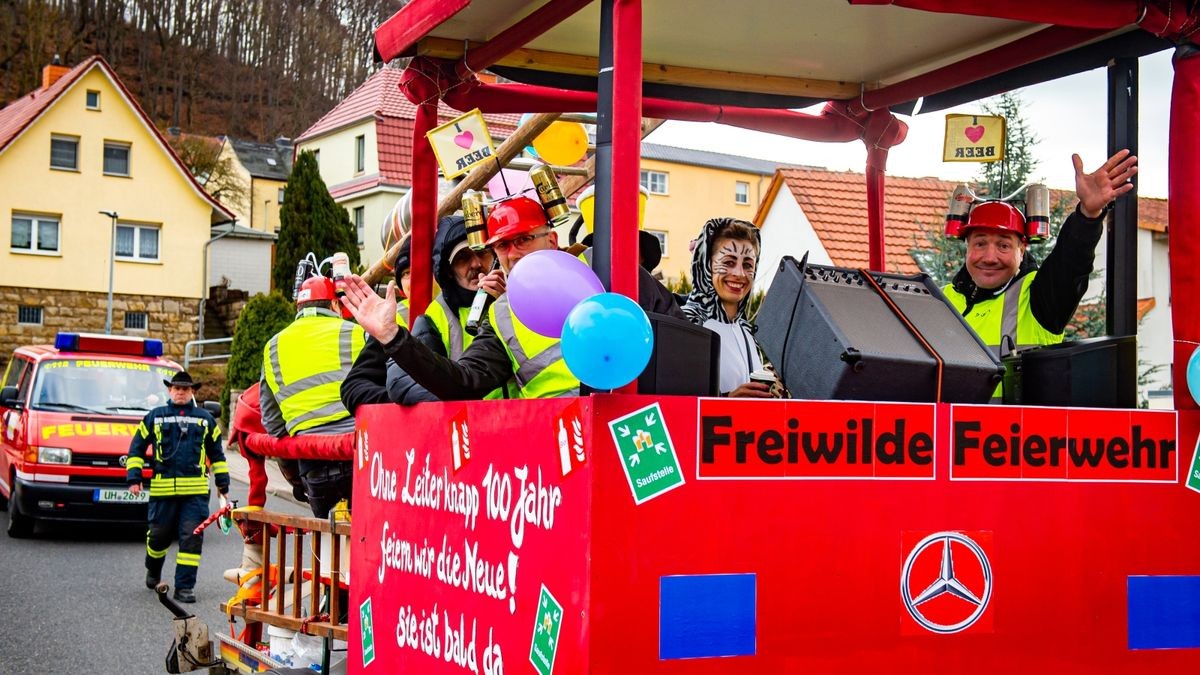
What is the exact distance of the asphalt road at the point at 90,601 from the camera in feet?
27.7

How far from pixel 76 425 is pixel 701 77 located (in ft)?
36.8

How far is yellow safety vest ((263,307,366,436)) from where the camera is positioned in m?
6.37

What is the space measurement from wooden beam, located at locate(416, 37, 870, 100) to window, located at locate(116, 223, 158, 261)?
41868mm

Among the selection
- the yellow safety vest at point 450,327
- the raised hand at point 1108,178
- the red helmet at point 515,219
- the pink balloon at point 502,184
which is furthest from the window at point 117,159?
the raised hand at point 1108,178

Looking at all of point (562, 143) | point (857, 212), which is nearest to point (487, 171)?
point (562, 143)

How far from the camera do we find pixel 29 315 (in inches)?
1639

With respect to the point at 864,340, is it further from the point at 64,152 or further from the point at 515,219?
the point at 64,152

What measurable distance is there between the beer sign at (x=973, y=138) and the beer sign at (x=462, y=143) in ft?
5.39

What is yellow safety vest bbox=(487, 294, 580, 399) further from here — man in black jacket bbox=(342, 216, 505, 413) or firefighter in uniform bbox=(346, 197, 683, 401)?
man in black jacket bbox=(342, 216, 505, 413)

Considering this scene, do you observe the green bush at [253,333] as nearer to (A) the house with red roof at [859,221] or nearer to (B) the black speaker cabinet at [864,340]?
(A) the house with red roof at [859,221]

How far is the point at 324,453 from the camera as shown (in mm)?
5578

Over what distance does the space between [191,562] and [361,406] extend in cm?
698

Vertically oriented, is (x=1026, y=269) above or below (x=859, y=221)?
below

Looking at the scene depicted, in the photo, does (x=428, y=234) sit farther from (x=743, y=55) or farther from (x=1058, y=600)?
(x=1058, y=600)
